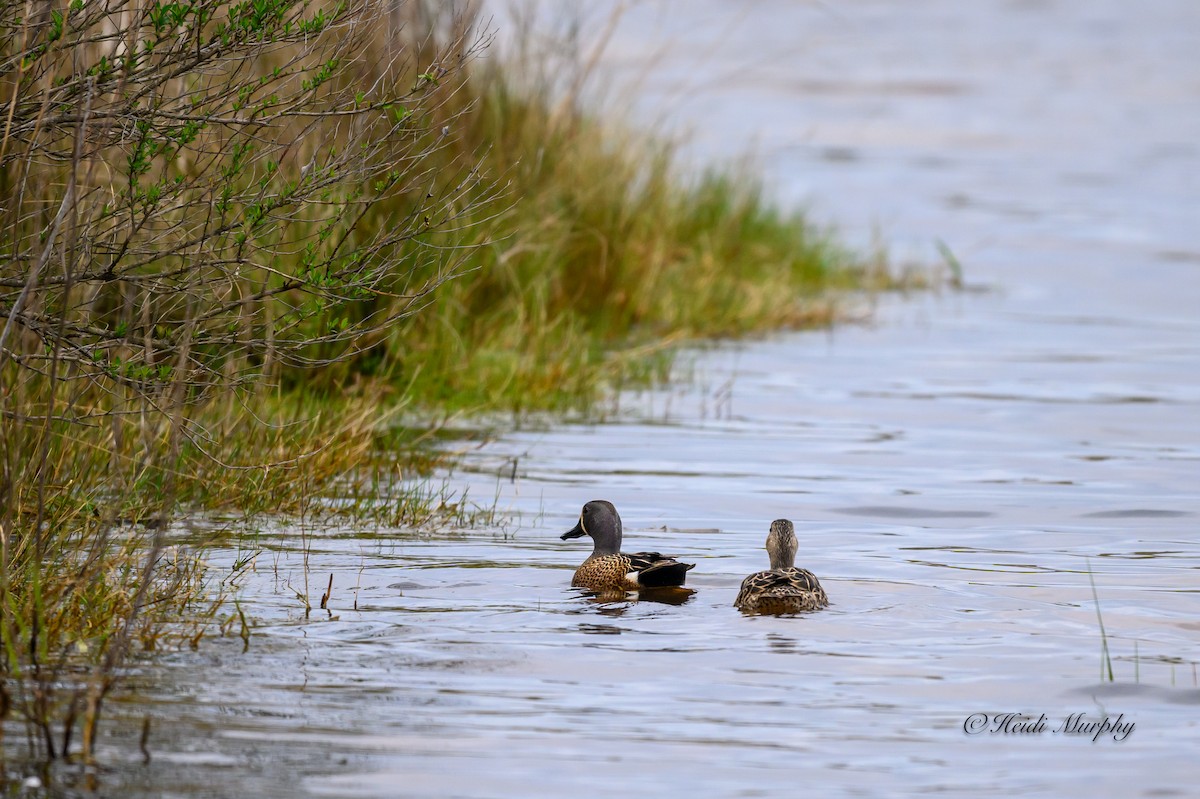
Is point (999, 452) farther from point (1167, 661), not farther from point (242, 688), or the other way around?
point (242, 688)

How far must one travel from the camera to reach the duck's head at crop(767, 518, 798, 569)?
312 inches

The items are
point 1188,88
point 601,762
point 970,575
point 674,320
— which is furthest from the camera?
point 1188,88

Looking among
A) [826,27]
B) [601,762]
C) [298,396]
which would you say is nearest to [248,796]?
[601,762]

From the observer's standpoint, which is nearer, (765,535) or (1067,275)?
(765,535)

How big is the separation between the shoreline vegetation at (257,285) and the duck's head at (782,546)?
1.72 m

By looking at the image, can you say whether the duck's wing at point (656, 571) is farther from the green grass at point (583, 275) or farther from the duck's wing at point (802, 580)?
the green grass at point (583, 275)

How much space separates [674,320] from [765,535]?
6.33 metres

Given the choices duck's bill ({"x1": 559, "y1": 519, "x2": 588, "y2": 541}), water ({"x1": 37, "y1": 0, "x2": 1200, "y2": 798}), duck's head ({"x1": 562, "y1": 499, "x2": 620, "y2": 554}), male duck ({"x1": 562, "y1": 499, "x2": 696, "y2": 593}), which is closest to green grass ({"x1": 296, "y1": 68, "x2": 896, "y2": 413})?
water ({"x1": 37, "y1": 0, "x2": 1200, "y2": 798})

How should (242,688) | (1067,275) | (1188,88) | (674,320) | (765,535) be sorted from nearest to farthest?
(242,688)
(765,535)
(674,320)
(1067,275)
(1188,88)

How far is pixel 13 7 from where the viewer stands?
6883 millimetres

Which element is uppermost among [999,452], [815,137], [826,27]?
[826,27]
